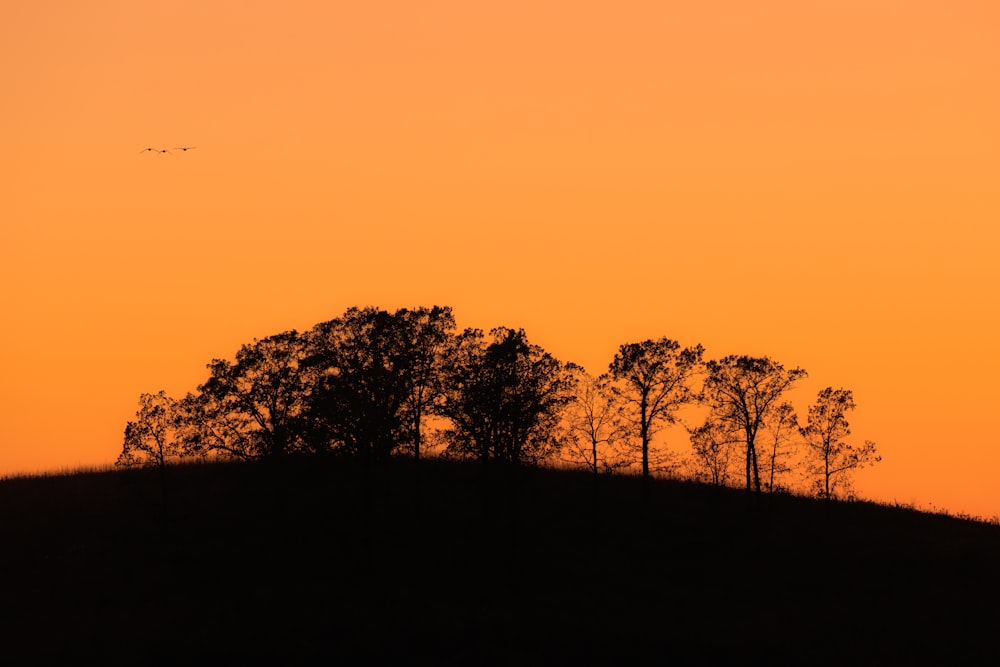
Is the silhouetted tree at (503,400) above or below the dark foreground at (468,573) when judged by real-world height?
above

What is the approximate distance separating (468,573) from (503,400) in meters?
11.9

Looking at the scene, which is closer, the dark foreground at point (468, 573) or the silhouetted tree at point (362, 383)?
the dark foreground at point (468, 573)

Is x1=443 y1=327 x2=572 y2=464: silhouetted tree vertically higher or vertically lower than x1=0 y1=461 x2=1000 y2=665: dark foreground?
higher

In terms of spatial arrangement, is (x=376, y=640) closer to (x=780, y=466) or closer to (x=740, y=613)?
(x=740, y=613)

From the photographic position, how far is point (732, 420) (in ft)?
310

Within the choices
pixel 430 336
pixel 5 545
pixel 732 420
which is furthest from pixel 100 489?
pixel 732 420

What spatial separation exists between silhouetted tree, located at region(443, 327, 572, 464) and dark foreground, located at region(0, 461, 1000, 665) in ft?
10.6

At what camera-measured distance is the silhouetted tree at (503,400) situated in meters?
80.6

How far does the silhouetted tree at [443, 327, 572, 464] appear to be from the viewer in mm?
80562

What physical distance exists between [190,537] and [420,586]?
798 inches

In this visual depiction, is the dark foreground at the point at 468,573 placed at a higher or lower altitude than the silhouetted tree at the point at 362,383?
lower

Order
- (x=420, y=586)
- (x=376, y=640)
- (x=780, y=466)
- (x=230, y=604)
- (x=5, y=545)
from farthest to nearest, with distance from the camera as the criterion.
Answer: (x=780, y=466) → (x=5, y=545) → (x=420, y=586) → (x=230, y=604) → (x=376, y=640)

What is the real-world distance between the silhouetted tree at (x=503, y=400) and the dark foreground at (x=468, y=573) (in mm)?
3218

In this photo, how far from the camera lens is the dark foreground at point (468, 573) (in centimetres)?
5962
